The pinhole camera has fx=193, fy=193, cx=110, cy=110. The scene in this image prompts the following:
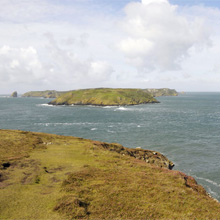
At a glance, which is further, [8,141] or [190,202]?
[8,141]

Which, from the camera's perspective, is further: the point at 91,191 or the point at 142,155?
the point at 142,155

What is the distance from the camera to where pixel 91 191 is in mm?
22344

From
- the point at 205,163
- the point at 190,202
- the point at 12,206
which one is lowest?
the point at 205,163

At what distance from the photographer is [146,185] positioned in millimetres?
24250

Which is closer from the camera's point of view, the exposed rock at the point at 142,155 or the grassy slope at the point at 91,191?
the grassy slope at the point at 91,191

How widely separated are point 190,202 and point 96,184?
1096cm

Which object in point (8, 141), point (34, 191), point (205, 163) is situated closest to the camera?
point (34, 191)

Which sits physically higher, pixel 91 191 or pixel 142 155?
pixel 91 191

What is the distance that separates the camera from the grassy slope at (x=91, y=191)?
18.5 metres

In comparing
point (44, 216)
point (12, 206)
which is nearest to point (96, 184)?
point (44, 216)

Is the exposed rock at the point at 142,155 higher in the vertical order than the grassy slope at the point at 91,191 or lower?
lower

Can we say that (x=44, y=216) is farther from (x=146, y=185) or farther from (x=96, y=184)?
(x=146, y=185)

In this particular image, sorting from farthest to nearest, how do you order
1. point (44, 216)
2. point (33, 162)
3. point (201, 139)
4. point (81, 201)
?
point (201, 139) → point (33, 162) → point (81, 201) → point (44, 216)

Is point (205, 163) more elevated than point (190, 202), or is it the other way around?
point (190, 202)
